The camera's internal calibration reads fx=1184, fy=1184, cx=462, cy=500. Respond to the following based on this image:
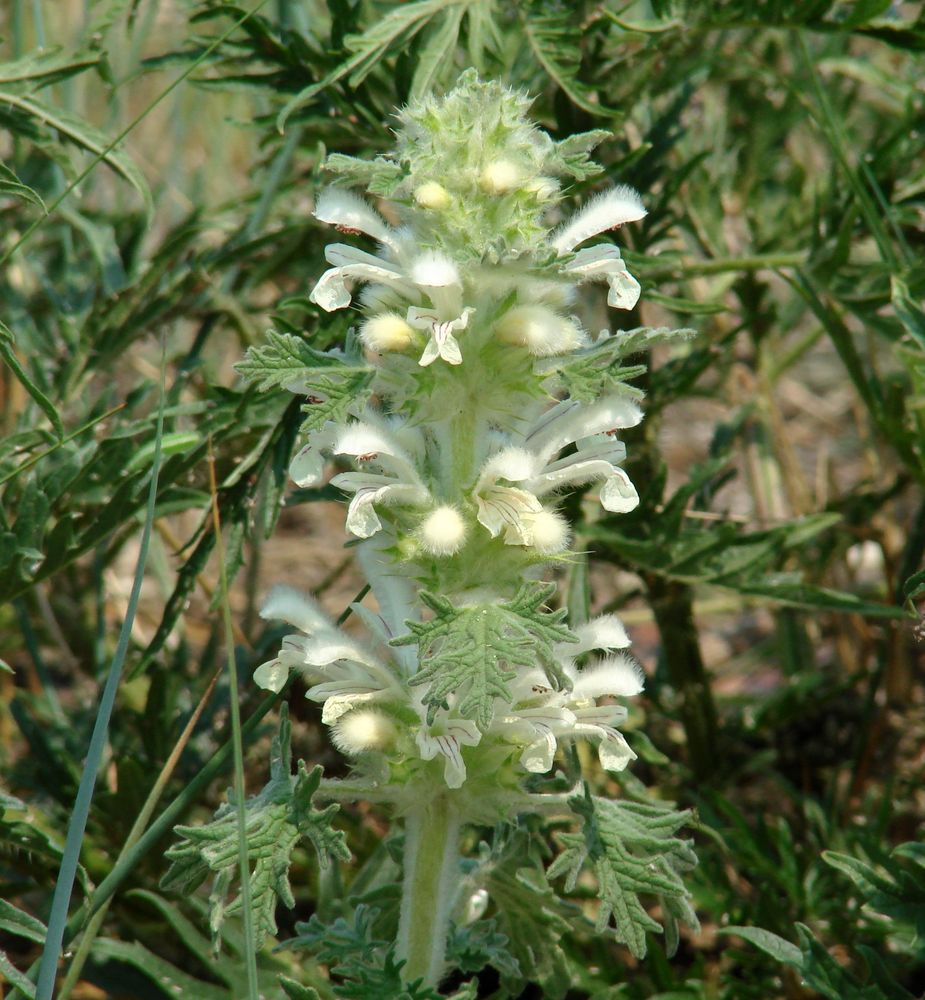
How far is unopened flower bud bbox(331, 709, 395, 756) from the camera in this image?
167cm

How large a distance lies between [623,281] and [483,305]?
215mm

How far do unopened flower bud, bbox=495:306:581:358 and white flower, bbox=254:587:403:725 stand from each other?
1.65 ft

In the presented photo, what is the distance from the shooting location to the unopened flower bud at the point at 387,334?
1.68 metres

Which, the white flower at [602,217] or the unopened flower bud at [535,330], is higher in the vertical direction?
the white flower at [602,217]

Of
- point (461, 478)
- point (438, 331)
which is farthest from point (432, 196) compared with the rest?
point (461, 478)

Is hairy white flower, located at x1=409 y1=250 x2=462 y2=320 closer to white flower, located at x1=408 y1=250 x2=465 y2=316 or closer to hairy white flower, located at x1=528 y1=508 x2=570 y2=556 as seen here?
white flower, located at x1=408 y1=250 x2=465 y2=316

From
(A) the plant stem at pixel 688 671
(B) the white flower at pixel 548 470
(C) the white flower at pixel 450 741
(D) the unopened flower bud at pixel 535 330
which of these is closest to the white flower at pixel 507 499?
(B) the white flower at pixel 548 470

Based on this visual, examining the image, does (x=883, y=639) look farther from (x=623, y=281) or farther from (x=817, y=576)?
(x=623, y=281)

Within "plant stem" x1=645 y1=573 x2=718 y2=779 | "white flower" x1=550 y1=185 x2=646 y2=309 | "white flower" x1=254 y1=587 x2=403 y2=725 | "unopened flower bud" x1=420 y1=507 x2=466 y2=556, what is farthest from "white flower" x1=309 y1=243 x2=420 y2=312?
"plant stem" x1=645 y1=573 x2=718 y2=779

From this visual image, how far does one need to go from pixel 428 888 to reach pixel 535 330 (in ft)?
2.79

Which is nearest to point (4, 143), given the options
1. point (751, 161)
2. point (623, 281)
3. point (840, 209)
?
point (751, 161)

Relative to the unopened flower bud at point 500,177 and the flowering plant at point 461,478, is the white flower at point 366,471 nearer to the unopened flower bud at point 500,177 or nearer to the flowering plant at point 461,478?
the flowering plant at point 461,478

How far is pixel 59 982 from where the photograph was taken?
2355mm

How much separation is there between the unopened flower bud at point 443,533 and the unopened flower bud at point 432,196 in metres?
0.43
